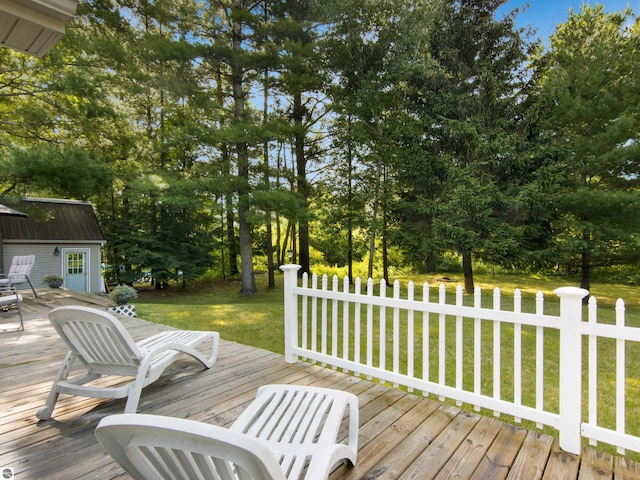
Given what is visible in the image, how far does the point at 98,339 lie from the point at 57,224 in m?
13.4

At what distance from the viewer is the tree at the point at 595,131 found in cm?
909

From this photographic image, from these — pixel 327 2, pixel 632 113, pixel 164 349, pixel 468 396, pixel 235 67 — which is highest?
pixel 327 2

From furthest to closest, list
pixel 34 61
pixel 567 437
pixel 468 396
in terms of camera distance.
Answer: pixel 34 61 < pixel 468 396 < pixel 567 437

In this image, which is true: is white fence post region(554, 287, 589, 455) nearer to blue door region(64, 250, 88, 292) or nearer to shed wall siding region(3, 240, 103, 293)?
shed wall siding region(3, 240, 103, 293)

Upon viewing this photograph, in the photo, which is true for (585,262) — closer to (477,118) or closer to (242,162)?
(477,118)

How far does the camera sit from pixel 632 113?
8930 millimetres

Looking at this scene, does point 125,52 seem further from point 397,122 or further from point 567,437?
point 567,437

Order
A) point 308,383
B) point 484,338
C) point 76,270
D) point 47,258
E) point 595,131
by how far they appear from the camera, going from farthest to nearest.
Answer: point 76,270 < point 47,258 < point 595,131 < point 484,338 < point 308,383

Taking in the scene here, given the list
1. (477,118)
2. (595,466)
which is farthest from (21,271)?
(477,118)

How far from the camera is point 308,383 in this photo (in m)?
3.04

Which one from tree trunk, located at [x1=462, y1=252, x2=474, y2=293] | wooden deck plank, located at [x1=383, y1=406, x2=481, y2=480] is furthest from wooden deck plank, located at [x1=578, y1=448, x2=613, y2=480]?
tree trunk, located at [x1=462, y1=252, x2=474, y2=293]

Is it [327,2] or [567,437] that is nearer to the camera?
[567,437]

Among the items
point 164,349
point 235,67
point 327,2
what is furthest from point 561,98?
point 164,349

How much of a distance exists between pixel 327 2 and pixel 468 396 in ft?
38.8
